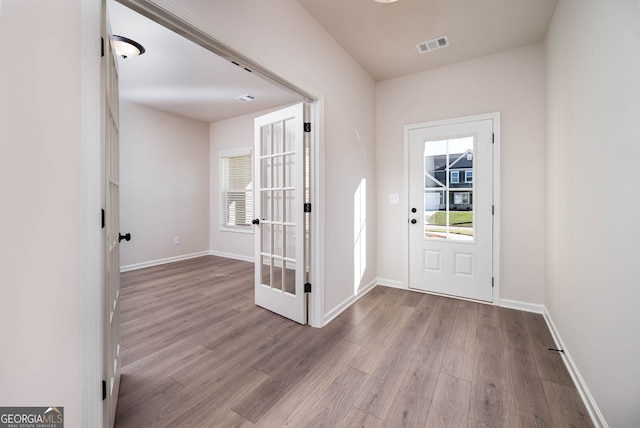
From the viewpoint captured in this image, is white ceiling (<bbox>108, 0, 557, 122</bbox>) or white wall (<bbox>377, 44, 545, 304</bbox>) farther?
white wall (<bbox>377, 44, 545, 304</bbox>)

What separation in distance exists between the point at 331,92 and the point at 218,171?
3790mm

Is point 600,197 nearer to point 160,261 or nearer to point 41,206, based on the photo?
point 41,206

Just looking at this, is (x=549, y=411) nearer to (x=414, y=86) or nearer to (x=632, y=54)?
(x=632, y=54)

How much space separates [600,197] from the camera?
149 cm

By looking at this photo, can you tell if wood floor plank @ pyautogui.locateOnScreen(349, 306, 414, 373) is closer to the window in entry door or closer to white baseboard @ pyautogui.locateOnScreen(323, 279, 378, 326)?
white baseboard @ pyautogui.locateOnScreen(323, 279, 378, 326)

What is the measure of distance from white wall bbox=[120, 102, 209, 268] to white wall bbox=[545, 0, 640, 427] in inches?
222

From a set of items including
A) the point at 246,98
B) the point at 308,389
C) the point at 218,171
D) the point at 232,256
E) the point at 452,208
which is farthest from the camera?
the point at 218,171

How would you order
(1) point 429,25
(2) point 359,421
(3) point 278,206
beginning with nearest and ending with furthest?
(2) point 359,421
(1) point 429,25
(3) point 278,206

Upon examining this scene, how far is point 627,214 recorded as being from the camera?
4.02 ft

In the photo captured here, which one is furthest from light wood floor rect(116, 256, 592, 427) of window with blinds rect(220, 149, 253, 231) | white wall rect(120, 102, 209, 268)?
window with blinds rect(220, 149, 253, 231)

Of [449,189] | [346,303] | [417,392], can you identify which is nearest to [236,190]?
[346,303]

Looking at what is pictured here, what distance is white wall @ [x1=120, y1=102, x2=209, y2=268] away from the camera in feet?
15.0

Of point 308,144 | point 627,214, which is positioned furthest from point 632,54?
point 308,144

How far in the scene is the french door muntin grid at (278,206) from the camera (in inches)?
108
